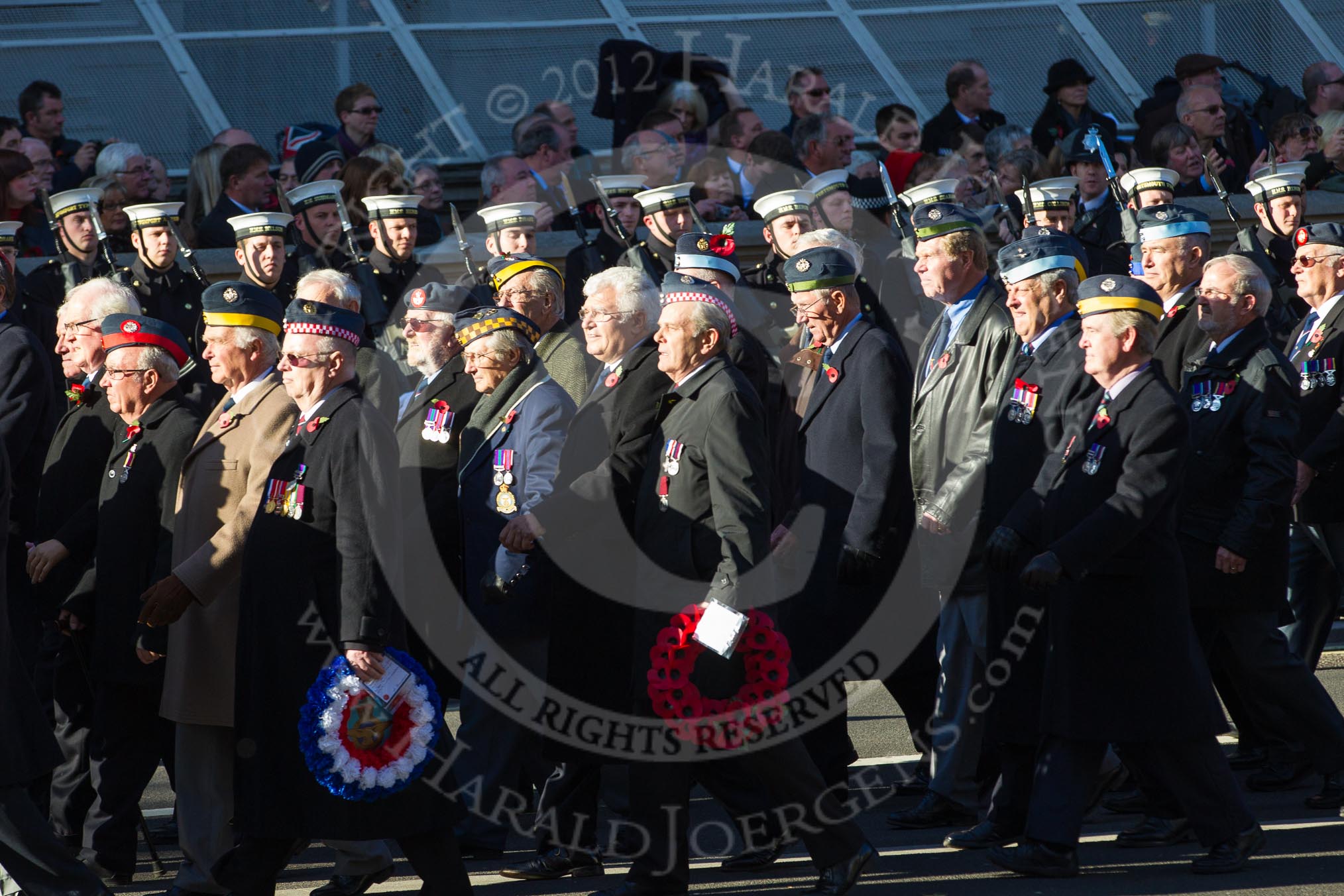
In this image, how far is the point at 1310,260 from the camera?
8.16m

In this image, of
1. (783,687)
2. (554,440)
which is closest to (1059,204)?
(554,440)

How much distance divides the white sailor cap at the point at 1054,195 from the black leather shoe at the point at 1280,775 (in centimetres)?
349

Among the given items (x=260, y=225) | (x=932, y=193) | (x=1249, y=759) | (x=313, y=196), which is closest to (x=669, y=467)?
(x=1249, y=759)

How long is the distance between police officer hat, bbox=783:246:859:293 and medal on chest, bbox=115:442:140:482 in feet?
7.85

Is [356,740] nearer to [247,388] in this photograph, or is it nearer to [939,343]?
[247,388]

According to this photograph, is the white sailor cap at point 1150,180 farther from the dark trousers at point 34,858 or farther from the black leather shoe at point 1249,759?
the dark trousers at point 34,858

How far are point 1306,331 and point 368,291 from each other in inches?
167

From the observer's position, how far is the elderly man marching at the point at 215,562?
6141 mm

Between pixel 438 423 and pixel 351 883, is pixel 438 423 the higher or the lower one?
the higher one

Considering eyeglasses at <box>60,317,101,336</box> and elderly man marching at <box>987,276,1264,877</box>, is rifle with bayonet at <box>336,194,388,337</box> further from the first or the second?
elderly man marching at <box>987,276,1264,877</box>

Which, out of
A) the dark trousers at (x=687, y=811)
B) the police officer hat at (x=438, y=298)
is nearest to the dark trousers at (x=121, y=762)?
the dark trousers at (x=687, y=811)

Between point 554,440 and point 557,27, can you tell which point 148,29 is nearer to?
point 557,27

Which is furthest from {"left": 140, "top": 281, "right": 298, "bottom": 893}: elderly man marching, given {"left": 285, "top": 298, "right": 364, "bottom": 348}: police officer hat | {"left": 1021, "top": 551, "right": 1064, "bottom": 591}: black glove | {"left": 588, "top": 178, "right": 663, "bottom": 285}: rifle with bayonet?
{"left": 588, "top": 178, "right": 663, "bottom": 285}: rifle with bayonet

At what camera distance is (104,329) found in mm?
6855
